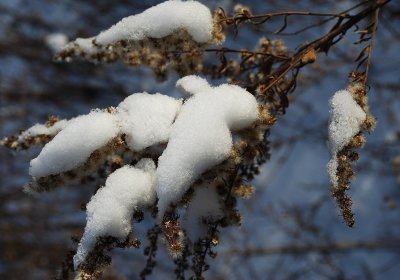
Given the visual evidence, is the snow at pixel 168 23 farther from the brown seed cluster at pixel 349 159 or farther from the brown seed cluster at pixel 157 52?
the brown seed cluster at pixel 349 159

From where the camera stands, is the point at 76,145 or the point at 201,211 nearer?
the point at 76,145

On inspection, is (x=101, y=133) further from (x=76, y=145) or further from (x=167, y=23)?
(x=167, y=23)

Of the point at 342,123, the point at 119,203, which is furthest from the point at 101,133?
the point at 342,123

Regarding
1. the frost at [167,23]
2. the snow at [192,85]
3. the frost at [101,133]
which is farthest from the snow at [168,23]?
the frost at [101,133]

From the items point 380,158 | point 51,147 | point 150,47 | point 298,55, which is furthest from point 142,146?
point 380,158

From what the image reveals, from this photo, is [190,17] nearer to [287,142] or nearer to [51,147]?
[51,147]

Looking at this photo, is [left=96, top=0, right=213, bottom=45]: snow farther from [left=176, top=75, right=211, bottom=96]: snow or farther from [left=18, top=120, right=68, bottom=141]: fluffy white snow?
[left=18, top=120, right=68, bottom=141]: fluffy white snow

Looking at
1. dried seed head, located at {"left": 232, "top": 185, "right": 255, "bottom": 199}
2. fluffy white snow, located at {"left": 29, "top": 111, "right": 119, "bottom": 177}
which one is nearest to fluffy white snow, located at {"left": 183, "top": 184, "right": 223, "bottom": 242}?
dried seed head, located at {"left": 232, "top": 185, "right": 255, "bottom": 199}
